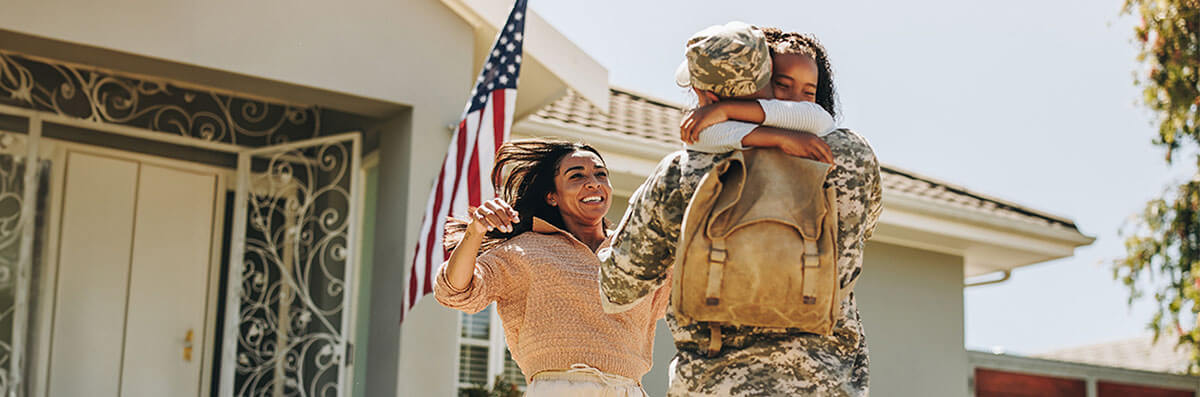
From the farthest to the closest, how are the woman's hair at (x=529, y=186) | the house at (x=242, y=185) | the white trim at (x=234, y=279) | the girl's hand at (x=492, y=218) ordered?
the white trim at (x=234, y=279) → the house at (x=242, y=185) → the woman's hair at (x=529, y=186) → the girl's hand at (x=492, y=218)

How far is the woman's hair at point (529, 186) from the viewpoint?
16.8 feet

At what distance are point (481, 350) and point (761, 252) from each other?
611 cm

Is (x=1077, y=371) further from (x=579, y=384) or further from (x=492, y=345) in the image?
(x=579, y=384)

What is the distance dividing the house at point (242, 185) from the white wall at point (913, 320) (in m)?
2.78

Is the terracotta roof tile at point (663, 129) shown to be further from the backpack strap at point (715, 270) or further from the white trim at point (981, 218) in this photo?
the backpack strap at point (715, 270)

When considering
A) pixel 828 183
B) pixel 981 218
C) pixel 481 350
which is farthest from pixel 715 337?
pixel 981 218

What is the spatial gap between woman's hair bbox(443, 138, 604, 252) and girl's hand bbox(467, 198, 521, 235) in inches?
19.6

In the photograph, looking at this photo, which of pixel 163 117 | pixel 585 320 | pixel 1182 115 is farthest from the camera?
pixel 1182 115

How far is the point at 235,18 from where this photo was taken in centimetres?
731

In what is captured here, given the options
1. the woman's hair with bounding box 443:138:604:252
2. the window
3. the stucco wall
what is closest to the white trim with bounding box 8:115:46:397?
the stucco wall

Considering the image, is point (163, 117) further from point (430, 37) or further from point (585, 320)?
point (585, 320)

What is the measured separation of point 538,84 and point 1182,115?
25.6 feet

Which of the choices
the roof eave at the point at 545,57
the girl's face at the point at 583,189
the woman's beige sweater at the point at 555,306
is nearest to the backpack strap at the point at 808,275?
the woman's beige sweater at the point at 555,306

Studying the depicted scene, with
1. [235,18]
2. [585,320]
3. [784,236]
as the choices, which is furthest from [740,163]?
[235,18]
